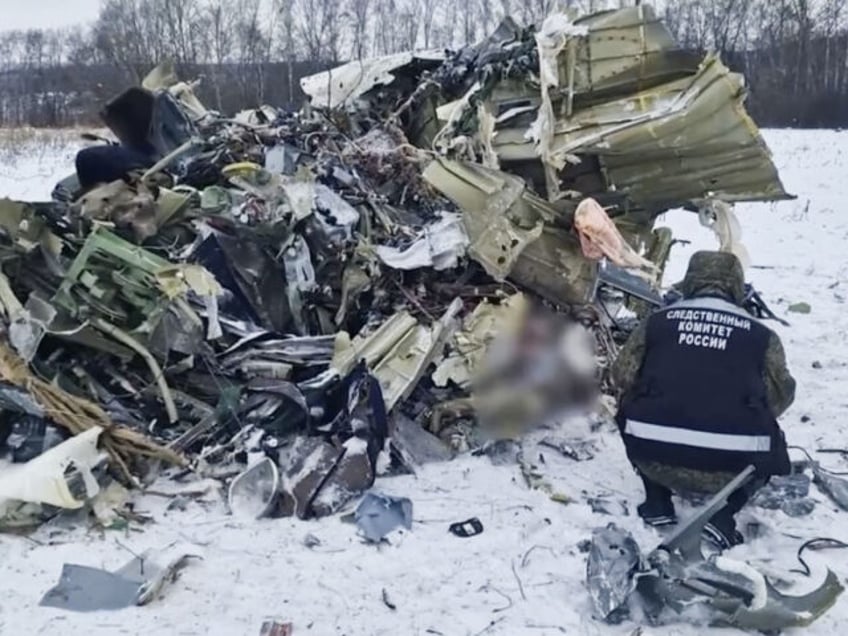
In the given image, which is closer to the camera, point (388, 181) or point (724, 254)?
point (724, 254)

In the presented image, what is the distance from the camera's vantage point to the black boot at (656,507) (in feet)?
13.0

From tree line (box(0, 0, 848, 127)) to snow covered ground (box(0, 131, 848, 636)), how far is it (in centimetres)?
3125

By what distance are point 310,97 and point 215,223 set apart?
10.3ft

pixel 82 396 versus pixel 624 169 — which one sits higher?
pixel 624 169

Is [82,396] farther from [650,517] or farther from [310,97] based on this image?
[310,97]

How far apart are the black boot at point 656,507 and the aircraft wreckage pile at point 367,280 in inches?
45.8

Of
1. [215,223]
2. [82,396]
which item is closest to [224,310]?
[215,223]

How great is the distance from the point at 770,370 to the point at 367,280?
8.61 ft

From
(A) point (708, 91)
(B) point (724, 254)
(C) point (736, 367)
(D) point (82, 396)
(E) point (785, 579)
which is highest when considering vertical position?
(A) point (708, 91)

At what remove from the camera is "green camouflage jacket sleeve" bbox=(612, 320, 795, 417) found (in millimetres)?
3807

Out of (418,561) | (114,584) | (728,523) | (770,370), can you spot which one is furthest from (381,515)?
(770,370)

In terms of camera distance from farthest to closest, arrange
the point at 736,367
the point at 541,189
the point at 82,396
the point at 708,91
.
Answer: the point at 541,189
the point at 708,91
the point at 82,396
the point at 736,367

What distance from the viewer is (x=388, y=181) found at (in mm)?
6770

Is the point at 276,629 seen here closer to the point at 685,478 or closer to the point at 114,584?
the point at 114,584
